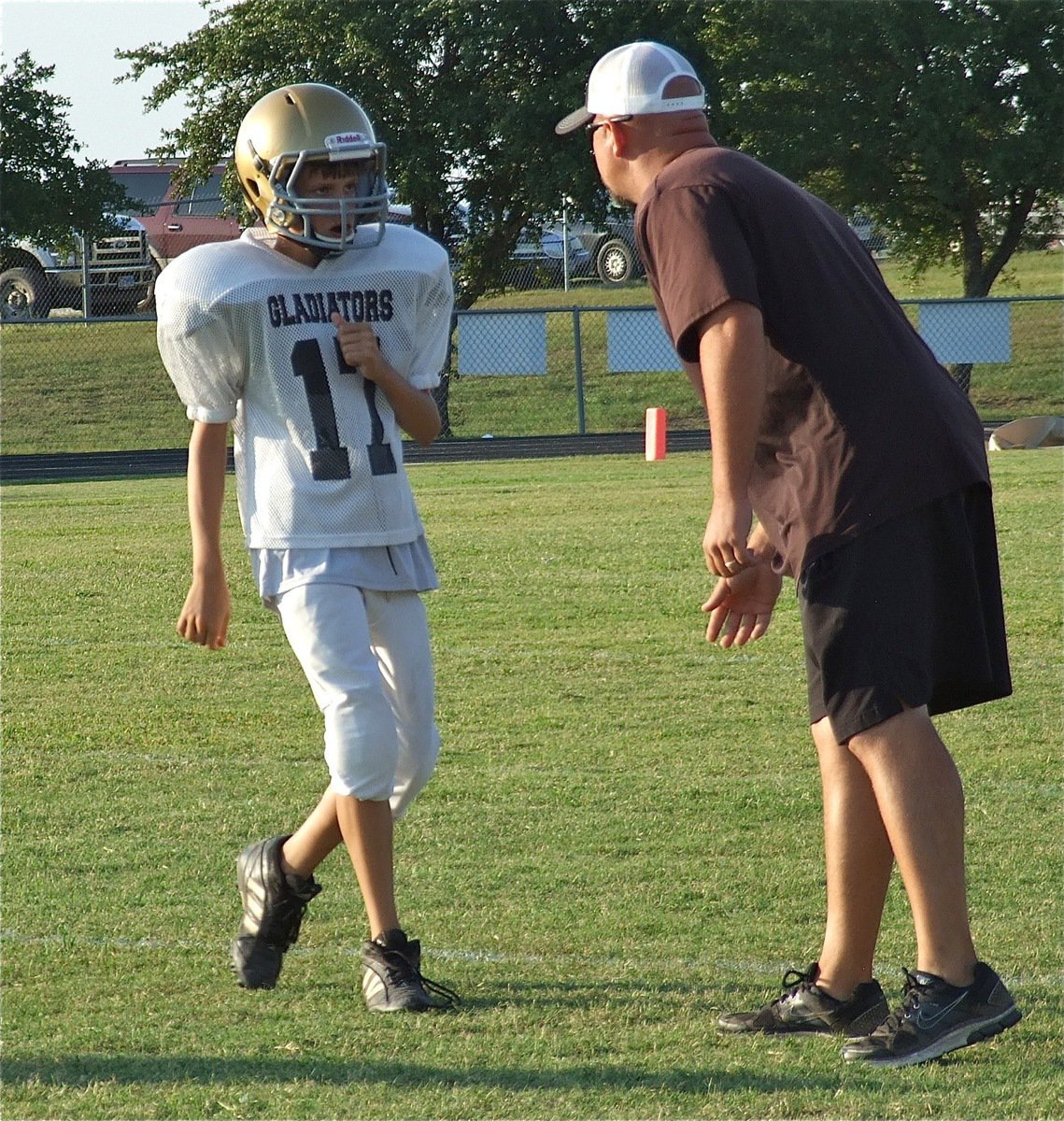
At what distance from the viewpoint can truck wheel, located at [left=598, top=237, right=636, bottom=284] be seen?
94.1 feet

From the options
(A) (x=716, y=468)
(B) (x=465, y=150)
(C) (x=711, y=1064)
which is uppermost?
(B) (x=465, y=150)

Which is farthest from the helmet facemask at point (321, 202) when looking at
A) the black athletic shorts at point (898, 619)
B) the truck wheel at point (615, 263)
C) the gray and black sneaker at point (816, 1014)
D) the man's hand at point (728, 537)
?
the truck wheel at point (615, 263)

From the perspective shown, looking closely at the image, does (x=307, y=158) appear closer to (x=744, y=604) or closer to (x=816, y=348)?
(x=816, y=348)

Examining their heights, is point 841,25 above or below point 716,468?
above

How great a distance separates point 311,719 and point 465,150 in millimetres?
18623

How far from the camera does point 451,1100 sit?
300cm

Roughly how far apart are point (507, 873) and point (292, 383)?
1460mm

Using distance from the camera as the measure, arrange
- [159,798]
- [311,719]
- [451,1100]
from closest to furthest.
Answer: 1. [451,1100]
2. [159,798]
3. [311,719]

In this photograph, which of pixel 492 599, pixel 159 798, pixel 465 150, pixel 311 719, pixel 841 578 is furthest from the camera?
pixel 465 150

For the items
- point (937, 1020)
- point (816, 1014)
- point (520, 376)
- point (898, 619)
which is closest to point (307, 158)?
point (898, 619)

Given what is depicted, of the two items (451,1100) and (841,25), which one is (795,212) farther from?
(841,25)

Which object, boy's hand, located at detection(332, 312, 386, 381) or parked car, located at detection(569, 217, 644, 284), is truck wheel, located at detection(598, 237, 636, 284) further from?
boy's hand, located at detection(332, 312, 386, 381)

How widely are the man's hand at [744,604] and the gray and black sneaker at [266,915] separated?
3.45 ft

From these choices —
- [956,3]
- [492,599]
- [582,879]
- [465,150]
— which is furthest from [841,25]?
[582,879]
